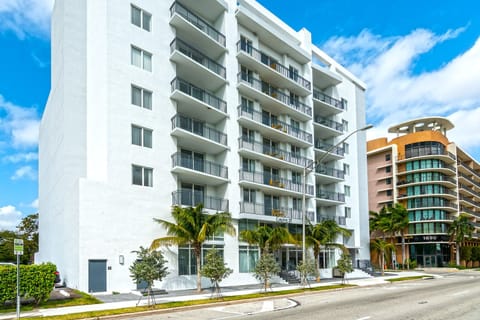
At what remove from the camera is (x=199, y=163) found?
3234 cm

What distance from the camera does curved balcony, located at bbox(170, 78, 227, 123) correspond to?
100 ft

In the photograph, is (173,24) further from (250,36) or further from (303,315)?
(303,315)

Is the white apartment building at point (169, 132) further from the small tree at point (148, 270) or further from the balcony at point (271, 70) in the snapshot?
the small tree at point (148, 270)

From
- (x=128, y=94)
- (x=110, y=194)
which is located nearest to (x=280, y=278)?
(x=110, y=194)

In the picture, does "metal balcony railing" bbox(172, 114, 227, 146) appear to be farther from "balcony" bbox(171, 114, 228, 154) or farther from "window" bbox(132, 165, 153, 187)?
"window" bbox(132, 165, 153, 187)

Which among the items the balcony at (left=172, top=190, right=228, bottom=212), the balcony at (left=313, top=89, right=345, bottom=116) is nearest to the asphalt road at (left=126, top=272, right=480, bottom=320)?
the balcony at (left=172, top=190, right=228, bottom=212)

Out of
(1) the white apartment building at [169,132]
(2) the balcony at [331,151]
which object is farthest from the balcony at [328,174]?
(2) the balcony at [331,151]

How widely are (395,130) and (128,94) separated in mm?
69385

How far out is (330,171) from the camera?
46.8m

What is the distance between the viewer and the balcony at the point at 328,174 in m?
45.4

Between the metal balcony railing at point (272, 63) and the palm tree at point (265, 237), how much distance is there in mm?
15863

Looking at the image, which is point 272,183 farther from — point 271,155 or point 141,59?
point 141,59

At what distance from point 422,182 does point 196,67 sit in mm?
58475

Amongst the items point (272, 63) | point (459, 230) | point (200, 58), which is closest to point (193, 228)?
point (200, 58)
